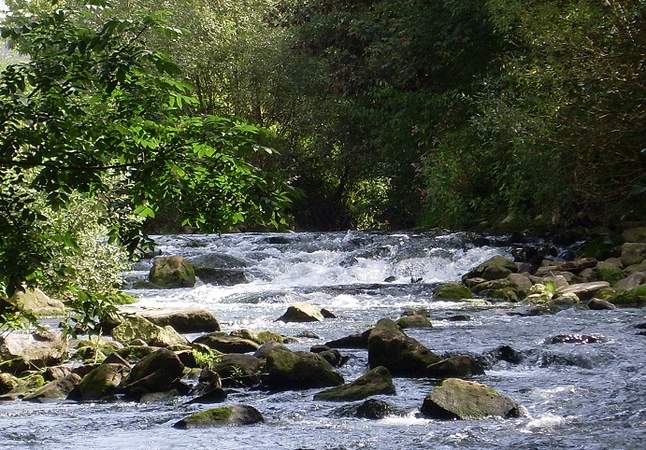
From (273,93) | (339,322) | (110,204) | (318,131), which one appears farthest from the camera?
(273,93)

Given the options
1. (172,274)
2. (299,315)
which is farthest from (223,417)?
(172,274)

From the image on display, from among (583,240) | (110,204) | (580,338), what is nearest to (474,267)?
(583,240)

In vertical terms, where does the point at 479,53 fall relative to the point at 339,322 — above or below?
above

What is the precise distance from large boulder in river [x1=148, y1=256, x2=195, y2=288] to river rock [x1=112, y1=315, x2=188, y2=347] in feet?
26.2

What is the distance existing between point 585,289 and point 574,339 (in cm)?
441

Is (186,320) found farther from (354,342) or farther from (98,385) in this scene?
(98,385)

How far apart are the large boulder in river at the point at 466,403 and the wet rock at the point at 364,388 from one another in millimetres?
843

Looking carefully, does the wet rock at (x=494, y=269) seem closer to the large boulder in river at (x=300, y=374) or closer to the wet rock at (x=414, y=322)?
the wet rock at (x=414, y=322)

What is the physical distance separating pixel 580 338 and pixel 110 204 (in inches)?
287

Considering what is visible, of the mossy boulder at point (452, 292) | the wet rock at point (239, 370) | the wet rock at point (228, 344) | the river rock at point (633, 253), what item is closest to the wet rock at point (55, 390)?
the wet rock at point (239, 370)

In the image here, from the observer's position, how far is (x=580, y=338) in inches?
440

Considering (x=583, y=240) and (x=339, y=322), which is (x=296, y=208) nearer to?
(x=583, y=240)

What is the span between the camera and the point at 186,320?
515 inches

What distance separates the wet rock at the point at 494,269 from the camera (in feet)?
59.0
